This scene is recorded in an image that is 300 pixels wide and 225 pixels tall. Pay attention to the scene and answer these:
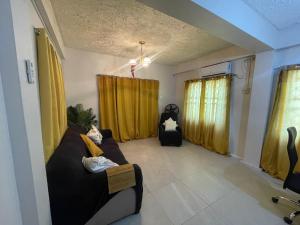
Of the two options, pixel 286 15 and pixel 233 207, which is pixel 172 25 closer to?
pixel 286 15

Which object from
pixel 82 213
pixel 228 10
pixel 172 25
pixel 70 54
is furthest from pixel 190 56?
pixel 82 213

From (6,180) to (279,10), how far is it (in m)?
3.01

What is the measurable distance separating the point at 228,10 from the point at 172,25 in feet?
2.73

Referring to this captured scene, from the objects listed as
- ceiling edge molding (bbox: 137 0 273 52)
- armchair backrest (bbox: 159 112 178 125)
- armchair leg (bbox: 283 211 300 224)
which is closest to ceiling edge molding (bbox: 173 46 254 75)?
ceiling edge molding (bbox: 137 0 273 52)

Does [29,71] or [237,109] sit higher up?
[29,71]

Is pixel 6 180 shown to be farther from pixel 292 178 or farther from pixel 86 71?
pixel 86 71

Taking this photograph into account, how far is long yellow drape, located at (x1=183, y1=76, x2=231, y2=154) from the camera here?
10.0 feet

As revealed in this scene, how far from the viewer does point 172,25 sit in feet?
6.76

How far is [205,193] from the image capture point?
1.89m

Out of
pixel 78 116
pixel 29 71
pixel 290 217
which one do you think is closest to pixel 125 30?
pixel 29 71

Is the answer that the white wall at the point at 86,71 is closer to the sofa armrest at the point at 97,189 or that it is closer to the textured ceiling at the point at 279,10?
the sofa armrest at the point at 97,189

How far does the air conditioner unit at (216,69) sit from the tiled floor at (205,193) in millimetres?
1949

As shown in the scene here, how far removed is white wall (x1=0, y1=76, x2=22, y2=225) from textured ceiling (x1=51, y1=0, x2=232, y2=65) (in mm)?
1627

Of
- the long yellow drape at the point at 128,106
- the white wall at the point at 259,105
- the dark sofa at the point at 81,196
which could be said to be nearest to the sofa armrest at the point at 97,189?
the dark sofa at the point at 81,196
